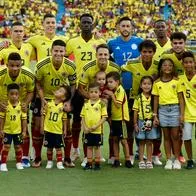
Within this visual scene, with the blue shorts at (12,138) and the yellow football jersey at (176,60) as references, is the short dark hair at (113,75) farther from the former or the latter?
the blue shorts at (12,138)

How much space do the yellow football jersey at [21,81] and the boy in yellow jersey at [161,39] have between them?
6.66ft

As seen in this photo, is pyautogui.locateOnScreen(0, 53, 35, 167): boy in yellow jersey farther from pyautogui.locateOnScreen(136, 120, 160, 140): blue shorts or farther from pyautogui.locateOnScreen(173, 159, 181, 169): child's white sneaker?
pyautogui.locateOnScreen(173, 159, 181, 169): child's white sneaker

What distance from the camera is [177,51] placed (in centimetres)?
969

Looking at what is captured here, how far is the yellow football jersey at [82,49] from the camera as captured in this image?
33.9ft

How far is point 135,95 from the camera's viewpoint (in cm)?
997

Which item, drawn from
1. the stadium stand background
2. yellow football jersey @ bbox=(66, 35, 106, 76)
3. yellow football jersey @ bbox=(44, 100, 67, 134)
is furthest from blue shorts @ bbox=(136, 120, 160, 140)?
the stadium stand background

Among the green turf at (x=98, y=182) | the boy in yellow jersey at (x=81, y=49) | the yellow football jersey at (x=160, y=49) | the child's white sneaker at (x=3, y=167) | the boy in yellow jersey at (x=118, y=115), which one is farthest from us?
the boy in yellow jersey at (x=81, y=49)

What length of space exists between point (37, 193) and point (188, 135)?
2760 mm

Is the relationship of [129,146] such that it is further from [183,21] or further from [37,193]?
[183,21]

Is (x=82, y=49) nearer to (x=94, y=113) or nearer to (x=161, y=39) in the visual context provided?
(x=161, y=39)

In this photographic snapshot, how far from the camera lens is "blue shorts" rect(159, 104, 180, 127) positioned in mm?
9477

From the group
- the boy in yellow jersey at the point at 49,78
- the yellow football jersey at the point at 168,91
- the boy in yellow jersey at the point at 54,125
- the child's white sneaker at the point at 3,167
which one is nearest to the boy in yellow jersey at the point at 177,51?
the yellow football jersey at the point at 168,91

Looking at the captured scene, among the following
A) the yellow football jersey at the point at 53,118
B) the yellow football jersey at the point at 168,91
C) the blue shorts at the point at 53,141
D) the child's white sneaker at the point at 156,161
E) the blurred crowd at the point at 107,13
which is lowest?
the child's white sneaker at the point at 156,161

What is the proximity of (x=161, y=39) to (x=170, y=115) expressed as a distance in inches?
59.9
